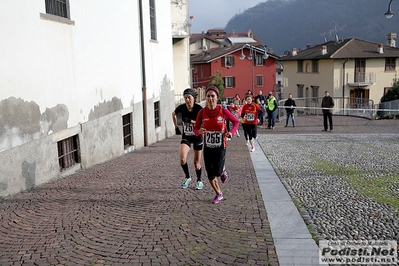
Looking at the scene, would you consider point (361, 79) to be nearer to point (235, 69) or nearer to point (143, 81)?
point (235, 69)

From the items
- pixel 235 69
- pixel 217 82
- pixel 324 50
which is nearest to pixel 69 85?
pixel 324 50

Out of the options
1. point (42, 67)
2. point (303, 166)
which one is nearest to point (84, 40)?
point (42, 67)

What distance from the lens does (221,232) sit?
536 centimetres

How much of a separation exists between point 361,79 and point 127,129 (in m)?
37.7

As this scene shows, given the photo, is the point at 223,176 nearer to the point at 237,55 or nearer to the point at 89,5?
the point at 89,5

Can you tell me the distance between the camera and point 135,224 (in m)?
5.71

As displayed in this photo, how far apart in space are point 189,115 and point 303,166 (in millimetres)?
3720

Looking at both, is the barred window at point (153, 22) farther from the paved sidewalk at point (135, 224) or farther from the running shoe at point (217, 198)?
the running shoe at point (217, 198)

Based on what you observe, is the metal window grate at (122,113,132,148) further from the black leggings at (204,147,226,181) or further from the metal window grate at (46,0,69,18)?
the black leggings at (204,147,226,181)

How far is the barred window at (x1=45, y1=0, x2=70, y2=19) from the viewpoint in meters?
8.85

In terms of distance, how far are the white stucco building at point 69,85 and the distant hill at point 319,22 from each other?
88.5 m

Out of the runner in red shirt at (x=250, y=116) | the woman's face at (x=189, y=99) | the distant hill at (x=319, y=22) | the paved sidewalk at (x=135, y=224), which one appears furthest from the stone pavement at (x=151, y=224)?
the distant hill at (x=319, y=22)

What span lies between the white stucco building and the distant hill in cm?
8854

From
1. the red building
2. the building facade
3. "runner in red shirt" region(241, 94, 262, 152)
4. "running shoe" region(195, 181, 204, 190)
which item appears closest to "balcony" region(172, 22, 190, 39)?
"runner in red shirt" region(241, 94, 262, 152)
